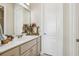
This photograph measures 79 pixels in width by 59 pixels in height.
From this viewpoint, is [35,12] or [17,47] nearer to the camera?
[17,47]

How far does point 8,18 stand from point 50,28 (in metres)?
0.69

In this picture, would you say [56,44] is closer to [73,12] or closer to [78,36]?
[78,36]

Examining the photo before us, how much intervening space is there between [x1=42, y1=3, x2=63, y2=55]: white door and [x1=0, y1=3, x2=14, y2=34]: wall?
1.65ft

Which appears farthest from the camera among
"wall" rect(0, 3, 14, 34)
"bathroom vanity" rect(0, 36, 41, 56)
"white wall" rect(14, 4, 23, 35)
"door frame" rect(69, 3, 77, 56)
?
"door frame" rect(69, 3, 77, 56)

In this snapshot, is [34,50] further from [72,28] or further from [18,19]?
[72,28]

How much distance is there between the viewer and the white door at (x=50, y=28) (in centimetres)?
252

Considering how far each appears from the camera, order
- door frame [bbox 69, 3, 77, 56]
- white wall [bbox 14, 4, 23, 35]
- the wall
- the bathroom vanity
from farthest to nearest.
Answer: door frame [bbox 69, 3, 77, 56]
white wall [bbox 14, 4, 23, 35]
the wall
the bathroom vanity

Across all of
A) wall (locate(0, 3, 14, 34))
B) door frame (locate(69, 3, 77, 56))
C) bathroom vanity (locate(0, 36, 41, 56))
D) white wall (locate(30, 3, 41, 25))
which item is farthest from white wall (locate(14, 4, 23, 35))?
door frame (locate(69, 3, 77, 56))

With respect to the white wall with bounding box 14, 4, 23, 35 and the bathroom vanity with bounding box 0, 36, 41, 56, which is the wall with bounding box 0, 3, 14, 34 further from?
the bathroom vanity with bounding box 0, 36, 41, 56

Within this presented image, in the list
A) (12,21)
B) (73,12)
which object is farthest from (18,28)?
(73,12)

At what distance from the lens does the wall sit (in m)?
2.31

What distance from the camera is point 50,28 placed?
8.52ft

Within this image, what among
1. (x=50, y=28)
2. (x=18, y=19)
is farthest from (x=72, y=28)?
(x=18, y=19)

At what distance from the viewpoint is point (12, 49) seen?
1717 mm
